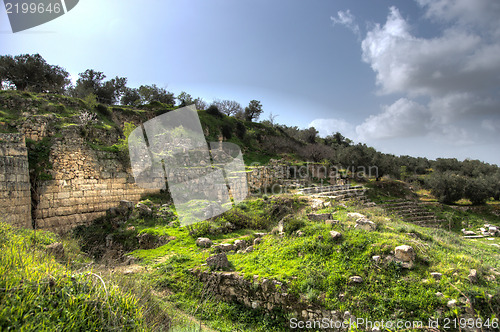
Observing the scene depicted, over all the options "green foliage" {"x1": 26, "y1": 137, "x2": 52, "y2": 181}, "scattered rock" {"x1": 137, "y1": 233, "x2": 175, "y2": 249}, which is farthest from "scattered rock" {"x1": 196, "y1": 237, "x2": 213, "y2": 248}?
"green foliage" {"x1": 26, "y1": 137, "x2": 52, "y2": 181}

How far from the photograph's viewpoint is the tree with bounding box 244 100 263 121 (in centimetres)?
4381

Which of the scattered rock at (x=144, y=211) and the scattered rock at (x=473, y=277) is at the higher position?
the scattered rock at (x=473, y=277)

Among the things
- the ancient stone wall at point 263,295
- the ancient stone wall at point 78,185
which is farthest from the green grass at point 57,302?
the ancient stone wall at point 78,185

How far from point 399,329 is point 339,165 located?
75.0 feet

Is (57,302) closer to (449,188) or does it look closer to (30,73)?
(449,188)

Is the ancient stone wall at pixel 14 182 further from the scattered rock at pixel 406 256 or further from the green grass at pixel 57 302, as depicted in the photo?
the scattered rock at pixel 406 256

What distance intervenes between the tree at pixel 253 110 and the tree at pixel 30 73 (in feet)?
85.7

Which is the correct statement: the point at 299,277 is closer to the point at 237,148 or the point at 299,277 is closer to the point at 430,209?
the point at 430,209

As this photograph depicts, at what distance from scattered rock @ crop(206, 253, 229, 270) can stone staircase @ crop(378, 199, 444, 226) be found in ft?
36.8

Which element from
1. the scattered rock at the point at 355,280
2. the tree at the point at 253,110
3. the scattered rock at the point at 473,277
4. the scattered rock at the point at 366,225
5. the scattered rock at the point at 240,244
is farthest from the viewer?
the tree at the point at 253,110

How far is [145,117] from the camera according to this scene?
26141mm

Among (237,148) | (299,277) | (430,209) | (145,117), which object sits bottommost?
(430,209)

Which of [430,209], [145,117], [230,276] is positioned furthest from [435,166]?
[230,276]

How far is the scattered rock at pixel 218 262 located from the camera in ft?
19.4
